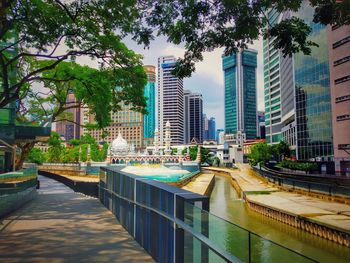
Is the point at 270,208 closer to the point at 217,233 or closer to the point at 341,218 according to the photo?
the point at 341,218

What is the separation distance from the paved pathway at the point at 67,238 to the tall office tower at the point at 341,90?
167 feet

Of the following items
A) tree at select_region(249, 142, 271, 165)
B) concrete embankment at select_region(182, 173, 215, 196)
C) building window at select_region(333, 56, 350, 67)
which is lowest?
concrete embankment at select_region(182, 173, 215, 196)

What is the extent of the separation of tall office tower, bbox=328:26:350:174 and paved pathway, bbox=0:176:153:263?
50903 millimetres

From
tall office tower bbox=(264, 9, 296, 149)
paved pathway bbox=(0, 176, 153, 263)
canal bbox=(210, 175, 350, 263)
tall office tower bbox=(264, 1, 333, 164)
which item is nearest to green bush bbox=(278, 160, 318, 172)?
tall office tower bbox=(264, 1, 333, 164)

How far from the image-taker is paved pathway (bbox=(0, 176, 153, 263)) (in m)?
7.94

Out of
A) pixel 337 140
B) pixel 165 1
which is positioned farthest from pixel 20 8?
pixel 337 140

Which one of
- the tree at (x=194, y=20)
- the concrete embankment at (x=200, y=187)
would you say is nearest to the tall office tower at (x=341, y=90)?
the concrete embankment at (x=200, y=187)

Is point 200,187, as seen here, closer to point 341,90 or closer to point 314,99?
point 341,90

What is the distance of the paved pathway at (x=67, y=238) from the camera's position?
7.94 metres

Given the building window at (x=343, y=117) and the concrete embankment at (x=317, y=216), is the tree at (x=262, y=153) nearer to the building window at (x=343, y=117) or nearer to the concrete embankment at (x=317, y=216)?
the building window at (x=343, y=117)

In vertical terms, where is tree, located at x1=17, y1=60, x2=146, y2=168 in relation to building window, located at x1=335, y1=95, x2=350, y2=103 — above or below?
below

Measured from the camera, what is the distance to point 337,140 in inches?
2288

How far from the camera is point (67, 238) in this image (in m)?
9.73

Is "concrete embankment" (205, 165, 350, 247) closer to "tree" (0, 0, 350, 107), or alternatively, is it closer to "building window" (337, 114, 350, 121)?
"tree" (0, 0, 350, 107)
